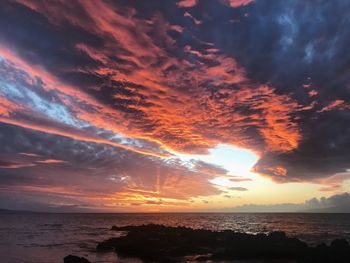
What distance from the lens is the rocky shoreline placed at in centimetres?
3266

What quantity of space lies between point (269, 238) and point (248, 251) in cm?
656

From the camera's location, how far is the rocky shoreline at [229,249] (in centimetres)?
3266

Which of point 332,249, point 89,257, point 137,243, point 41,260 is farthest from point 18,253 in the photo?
point 332,249

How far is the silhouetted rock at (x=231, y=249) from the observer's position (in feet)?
108

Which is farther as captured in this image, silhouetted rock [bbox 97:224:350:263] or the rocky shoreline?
silhouetted rock [bbox 97:224:350:263]

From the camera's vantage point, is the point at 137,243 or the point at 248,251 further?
the point at 137,243

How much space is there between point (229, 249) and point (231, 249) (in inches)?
11.1

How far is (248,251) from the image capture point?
119ft

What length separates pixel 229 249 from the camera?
123 feet

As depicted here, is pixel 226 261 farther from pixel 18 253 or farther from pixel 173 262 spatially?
pixel 18 253

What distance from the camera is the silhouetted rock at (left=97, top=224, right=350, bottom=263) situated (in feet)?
108

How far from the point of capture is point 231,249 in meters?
37.3

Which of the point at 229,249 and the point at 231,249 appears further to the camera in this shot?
the point at 229,249

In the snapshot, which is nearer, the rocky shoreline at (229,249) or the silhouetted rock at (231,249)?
the rocky shoreline at (229,249)
